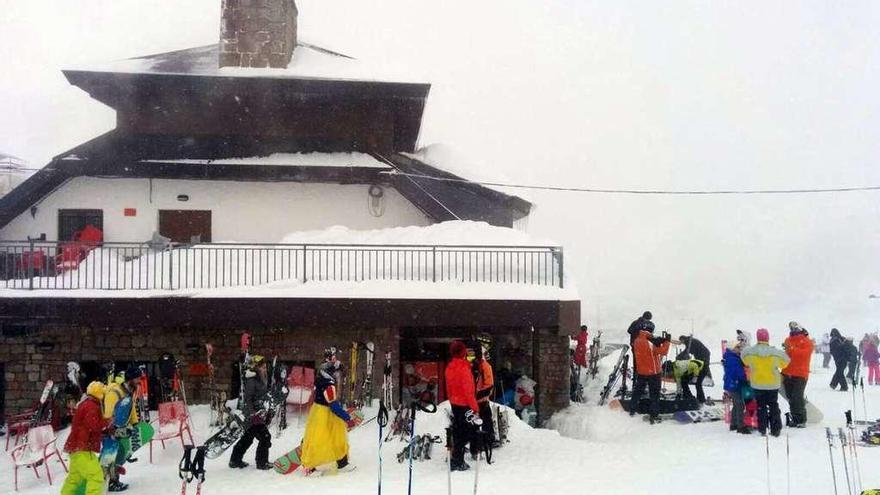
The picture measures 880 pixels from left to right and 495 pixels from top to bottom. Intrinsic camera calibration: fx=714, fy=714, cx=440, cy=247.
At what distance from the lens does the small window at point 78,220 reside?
17.5 meters

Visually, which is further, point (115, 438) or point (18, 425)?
point (18, 425)

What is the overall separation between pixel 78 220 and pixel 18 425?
623 cm

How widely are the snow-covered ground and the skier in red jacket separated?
0.38 metres

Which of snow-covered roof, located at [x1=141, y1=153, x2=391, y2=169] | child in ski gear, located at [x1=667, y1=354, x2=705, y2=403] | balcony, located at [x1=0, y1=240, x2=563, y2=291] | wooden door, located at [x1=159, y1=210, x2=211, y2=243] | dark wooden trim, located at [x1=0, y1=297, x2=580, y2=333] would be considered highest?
snow-covered roof, located at [x1=141, y1=153, x2=391, y2=169]

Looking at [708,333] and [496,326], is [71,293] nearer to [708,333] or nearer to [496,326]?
[496,326]

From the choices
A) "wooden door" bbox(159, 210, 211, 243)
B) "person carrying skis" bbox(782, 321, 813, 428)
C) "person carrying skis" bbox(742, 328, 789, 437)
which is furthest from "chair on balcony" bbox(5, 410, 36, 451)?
"person carrying skis" bbox(782, 321, 813, 428)

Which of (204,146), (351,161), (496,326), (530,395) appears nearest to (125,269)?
→ (204,146)

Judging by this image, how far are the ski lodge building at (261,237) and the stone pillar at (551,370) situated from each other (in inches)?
1.6

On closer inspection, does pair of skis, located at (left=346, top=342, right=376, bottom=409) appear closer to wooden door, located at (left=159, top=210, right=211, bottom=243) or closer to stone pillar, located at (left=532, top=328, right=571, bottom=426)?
stone pillar, located at (left=532, top=328, right=571, bottom=426)

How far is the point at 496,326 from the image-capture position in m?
14.7

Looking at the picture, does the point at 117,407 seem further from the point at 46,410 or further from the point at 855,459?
the point at 855,459

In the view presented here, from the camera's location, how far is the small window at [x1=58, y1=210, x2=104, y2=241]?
17531 mm

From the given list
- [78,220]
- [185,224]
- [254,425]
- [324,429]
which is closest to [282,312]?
[254,425]

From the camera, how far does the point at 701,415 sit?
12875 millimetres
